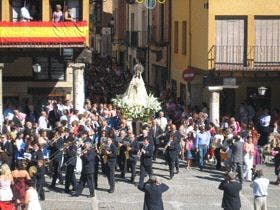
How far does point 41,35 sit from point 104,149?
9256mm

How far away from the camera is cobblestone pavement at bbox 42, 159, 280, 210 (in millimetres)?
20544

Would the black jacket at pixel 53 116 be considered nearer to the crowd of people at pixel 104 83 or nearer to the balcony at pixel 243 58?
the balcony at pixel 243 58

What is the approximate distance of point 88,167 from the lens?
69.3ft

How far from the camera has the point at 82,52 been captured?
102ft

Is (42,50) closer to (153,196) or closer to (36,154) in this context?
(36,154)

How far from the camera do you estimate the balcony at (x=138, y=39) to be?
49.5 metres

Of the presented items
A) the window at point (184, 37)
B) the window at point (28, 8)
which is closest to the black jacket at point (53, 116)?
the window at point (28, 8)

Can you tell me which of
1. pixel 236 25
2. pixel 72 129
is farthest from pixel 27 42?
pixel 236 25

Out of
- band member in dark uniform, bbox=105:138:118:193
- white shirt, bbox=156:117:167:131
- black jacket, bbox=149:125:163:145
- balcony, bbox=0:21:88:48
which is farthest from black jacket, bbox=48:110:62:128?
band member in dark uniform, bbox=105:138:118:193

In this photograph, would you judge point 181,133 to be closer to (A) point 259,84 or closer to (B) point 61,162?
(B) point 61,162

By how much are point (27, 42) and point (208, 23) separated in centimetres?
702

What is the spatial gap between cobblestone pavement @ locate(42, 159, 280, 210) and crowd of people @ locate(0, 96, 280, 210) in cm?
33

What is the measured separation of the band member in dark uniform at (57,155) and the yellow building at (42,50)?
7.95 m

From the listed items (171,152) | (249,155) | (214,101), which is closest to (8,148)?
(171,152)
